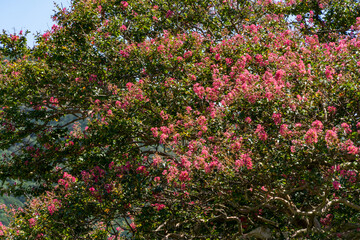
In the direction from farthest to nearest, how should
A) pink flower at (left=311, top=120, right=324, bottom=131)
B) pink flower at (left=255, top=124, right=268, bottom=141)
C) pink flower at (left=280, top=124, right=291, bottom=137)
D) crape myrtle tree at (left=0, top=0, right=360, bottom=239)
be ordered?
crape myrtle tree at (left=0, top=0, right=360, bottom=239)
pink flower at (left=255, top=124, right=268, bottom=141)
pink flower at (left=280, top=124, right=291, bottom=137)
pink flower at (left=311, top=120, right=324, bottom=131)

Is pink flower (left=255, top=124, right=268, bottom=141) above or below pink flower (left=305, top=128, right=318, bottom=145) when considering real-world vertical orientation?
above

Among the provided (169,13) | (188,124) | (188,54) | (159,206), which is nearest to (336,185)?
(188,124)

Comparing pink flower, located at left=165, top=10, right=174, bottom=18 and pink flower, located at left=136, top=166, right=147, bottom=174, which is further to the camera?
pink flower, located at left=165, top=10, right=174, bottom=18

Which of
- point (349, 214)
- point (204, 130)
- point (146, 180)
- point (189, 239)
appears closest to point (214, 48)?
point (204, 130)

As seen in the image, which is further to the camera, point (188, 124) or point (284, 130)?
point (188, 124)

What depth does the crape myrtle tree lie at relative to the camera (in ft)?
26.9

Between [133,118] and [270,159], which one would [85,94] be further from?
[270,159]

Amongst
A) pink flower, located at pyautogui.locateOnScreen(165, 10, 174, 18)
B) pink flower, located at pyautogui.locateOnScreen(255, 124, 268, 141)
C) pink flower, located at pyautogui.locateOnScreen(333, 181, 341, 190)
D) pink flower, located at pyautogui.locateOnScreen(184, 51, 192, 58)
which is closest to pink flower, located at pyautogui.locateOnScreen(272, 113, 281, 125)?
pink flower, located at pyautogui.locateOnScreen(255, 124, 268, 141)

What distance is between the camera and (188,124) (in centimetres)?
949

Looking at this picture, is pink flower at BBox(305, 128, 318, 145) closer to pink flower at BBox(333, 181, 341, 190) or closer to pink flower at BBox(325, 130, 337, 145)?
pink flower at BBox(325, 130, 337, 145)

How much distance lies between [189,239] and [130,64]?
5.97m

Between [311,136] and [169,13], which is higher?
[169,13]

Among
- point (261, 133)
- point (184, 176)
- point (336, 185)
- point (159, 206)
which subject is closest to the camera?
point (336, 185)

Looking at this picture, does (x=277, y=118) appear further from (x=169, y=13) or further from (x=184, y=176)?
(x=169, y=13)
